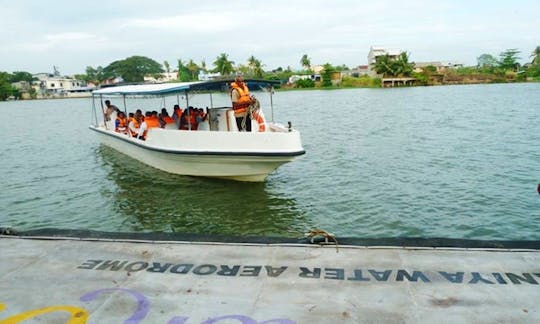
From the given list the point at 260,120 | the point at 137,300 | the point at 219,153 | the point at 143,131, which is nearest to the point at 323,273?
the point at 137,300

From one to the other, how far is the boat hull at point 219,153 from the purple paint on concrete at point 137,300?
19.8 ft

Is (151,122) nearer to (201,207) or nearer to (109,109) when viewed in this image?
(201,207)

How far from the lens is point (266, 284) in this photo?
4547mm

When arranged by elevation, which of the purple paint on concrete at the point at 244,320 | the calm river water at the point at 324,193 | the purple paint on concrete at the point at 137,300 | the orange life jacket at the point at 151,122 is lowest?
the calm river water at the point at 324,193

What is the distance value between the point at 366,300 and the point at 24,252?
437 centimetres

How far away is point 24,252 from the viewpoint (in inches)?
223

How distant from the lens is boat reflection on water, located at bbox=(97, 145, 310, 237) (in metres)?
8.90

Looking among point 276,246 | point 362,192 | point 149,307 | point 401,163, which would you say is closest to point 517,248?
point 276,246

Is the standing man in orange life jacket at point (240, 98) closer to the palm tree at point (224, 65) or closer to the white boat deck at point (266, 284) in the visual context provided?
the white boat deck at point (266, 284)

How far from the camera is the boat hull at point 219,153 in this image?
33.6 feet

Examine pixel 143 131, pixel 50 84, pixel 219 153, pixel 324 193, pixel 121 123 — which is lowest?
pixel 324 193

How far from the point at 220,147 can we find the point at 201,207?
1591mm

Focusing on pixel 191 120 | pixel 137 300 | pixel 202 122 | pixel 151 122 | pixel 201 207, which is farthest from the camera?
pixel 151 122

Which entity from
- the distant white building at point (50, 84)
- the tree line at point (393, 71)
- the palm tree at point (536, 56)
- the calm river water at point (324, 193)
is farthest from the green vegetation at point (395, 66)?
the distant white building at point (50, 84)
